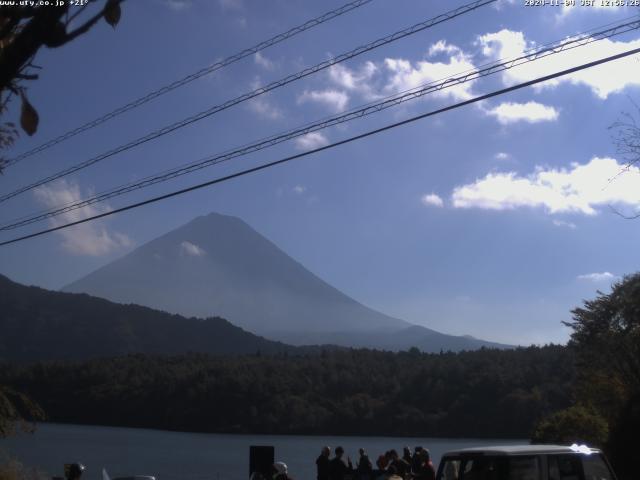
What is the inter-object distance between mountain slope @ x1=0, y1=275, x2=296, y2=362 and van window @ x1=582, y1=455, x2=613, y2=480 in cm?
7901

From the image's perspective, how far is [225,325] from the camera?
123500 mm

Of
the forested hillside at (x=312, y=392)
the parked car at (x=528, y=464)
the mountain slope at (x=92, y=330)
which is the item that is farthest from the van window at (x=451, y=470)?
the mountain slope at (x=92, y=330)

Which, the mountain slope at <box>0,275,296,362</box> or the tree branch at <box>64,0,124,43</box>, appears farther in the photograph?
the mountain slope at <box>0,275,296,362</box>

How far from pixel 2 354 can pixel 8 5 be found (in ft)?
290

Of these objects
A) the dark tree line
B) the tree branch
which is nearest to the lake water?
the dark tree line

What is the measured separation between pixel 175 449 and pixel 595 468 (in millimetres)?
45983

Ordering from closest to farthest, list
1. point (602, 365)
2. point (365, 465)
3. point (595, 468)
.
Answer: point (595, 468) → point (365, 465) → point (602, 365)

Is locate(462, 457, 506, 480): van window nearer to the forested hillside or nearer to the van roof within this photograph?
the van roof

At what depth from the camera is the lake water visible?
38.0 meters

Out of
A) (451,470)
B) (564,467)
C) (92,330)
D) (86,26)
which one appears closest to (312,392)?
(92,330)

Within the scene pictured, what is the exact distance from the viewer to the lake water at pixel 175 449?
38031 mm

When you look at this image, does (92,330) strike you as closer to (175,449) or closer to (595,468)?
(175,449)

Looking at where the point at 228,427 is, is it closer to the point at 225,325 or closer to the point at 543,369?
the point at 543,369

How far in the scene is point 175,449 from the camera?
51.8 metres
